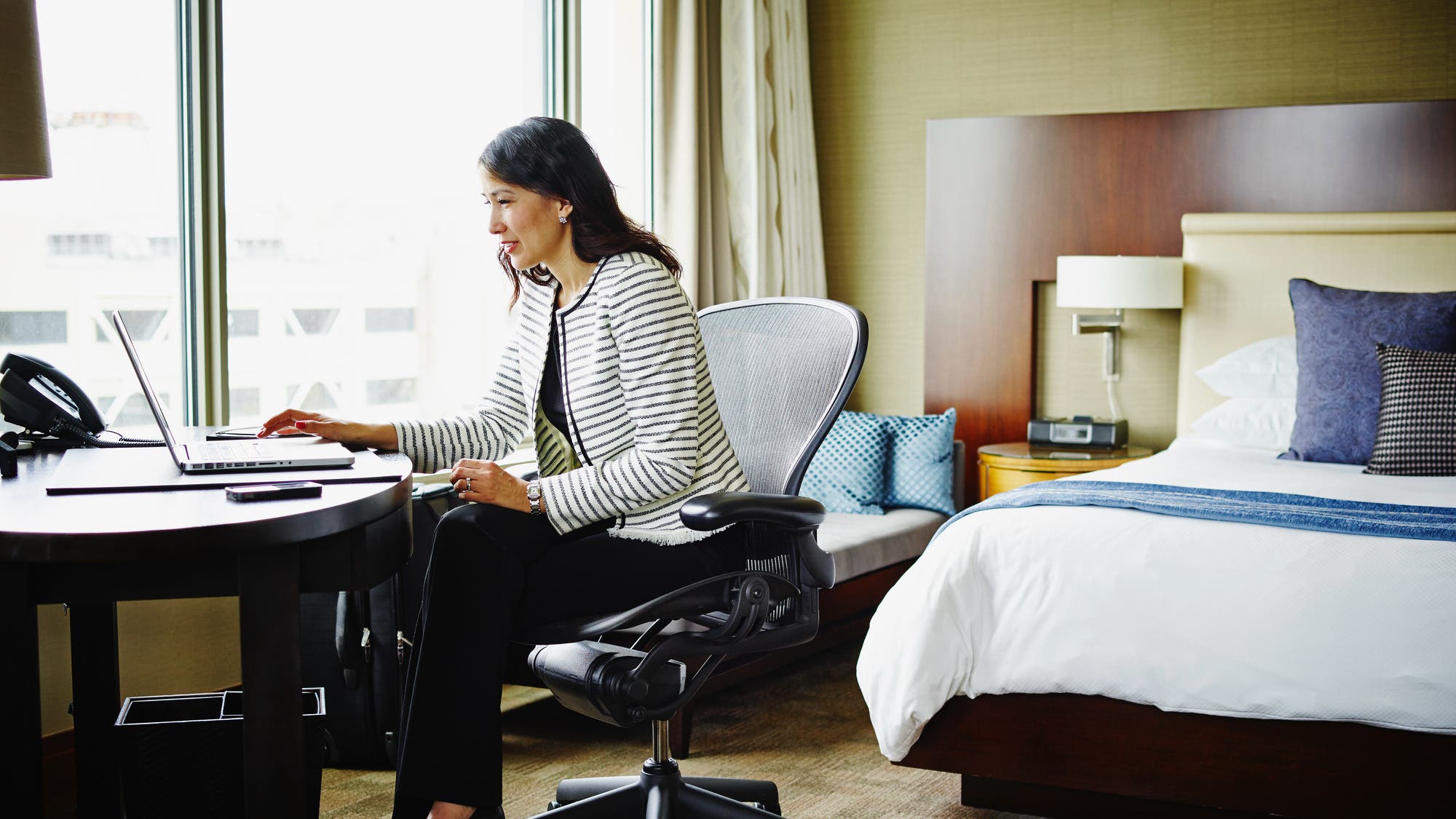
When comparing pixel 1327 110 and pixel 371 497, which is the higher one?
pixel 1327 110

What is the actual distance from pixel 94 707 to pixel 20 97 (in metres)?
1.02

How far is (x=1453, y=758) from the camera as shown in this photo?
2018 mm

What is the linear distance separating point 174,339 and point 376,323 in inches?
28.3

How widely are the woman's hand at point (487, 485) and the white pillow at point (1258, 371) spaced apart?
107 inches

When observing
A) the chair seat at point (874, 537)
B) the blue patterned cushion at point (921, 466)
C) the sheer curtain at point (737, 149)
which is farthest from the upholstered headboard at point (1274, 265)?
the sheer curtain at point (737, 149)

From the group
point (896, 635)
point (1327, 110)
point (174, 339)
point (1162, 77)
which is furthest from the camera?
point (1162, 77)

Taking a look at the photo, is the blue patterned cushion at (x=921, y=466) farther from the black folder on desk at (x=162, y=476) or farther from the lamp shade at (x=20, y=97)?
the lamp shade at (x=20, y=97)

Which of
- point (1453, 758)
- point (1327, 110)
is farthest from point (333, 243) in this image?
point (1327, 110)

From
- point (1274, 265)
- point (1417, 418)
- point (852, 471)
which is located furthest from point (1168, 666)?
point (1274, 265)

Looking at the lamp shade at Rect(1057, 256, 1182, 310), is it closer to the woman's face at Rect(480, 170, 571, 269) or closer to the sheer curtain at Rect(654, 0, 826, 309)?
the sheer curtain at Rect(654, 0, 826, 309)

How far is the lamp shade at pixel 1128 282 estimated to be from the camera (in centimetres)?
389

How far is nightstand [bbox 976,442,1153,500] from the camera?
3.88 m

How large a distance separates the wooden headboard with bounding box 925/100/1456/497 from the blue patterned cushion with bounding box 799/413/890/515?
0.71m

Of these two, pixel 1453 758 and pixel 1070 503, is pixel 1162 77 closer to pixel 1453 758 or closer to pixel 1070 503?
pixel 1070 503
